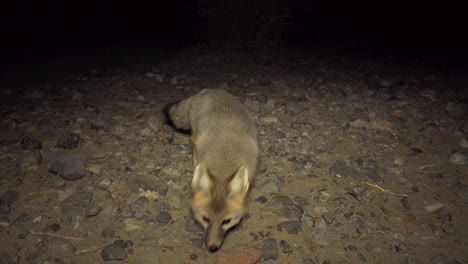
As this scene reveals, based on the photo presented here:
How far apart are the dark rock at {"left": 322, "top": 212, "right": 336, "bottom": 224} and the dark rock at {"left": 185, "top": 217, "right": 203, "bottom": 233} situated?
138 centimetres

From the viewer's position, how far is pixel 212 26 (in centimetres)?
943

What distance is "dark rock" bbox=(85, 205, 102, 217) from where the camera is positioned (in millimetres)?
3555

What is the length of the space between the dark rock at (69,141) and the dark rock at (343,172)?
3.64 m

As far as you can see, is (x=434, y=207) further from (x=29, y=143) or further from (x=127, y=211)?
(x=29, y=143)

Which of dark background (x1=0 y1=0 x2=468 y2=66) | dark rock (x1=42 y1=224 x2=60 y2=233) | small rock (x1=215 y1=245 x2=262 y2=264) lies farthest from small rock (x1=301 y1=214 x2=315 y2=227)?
dark background (x1=0 y1=0 x2=468 y2=66)

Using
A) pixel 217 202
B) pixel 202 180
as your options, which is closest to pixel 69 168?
pixel 202 180

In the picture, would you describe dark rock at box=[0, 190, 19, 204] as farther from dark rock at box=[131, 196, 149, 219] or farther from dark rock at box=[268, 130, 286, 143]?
dark rock at box=[268, 130, 286, 143]

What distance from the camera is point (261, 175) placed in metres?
4.33

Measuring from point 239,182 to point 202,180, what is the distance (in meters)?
0.37

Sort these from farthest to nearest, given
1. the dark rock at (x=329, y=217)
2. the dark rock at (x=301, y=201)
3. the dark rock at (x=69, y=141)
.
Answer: the dark rock at (x=69, y=141)
the dark rock at (x=301, y=201)
the dark rock at (x=329, y=217)

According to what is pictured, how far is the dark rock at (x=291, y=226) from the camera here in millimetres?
3469

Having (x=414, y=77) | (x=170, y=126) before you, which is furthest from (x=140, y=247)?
(x=414, y=77)

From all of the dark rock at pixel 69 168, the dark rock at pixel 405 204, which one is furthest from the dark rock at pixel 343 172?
the dark rock at pixel 69 168

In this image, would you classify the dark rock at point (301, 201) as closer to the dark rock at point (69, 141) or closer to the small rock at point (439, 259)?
the small rock at point (439, 259)
